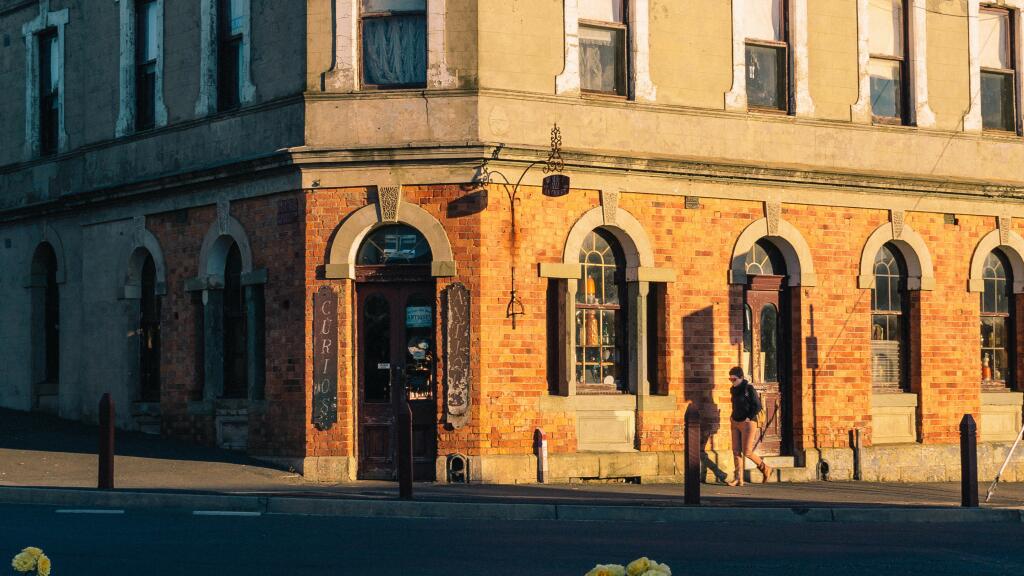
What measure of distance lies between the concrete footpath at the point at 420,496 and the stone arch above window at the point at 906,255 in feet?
10.7

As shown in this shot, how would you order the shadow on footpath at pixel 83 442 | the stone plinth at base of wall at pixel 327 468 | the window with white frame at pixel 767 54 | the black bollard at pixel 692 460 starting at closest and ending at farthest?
1. the black bollard at pixel 692 460
2. the stone plinth at base of wall at pixel 327 468
3. the shadow on footpath at pixel 83 442
4. the window with white frame at pixel 767 54

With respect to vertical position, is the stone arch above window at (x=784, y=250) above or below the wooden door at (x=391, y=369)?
above

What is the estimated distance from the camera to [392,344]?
763 inches

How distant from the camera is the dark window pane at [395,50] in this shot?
63.5ft

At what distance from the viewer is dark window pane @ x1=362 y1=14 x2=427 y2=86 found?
63.5ft

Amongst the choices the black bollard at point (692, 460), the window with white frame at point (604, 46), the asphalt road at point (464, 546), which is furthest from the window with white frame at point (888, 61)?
the asphalt road at point (464, 546)

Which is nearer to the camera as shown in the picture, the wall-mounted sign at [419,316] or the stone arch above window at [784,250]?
the wall-mounted sign at [419,316]

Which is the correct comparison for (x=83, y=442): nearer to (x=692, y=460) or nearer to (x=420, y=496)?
(x=420, y=496)

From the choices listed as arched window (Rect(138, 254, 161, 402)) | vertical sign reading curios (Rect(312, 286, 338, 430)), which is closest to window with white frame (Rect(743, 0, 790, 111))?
vertical sign reading curios (Rect(312, 286, 338, 430))

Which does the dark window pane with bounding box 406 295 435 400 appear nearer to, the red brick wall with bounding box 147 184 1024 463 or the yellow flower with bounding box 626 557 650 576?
the red brick wall with bounding box 147 184 1024 463

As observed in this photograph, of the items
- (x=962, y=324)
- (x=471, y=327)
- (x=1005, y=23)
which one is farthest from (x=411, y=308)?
(x=1005, y=23)

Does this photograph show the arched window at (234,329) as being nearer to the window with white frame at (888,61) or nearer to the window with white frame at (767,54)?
the window with white frame at (767,54)

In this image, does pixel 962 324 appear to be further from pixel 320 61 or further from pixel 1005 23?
pixel 320 61

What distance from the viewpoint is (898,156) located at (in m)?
22.6
